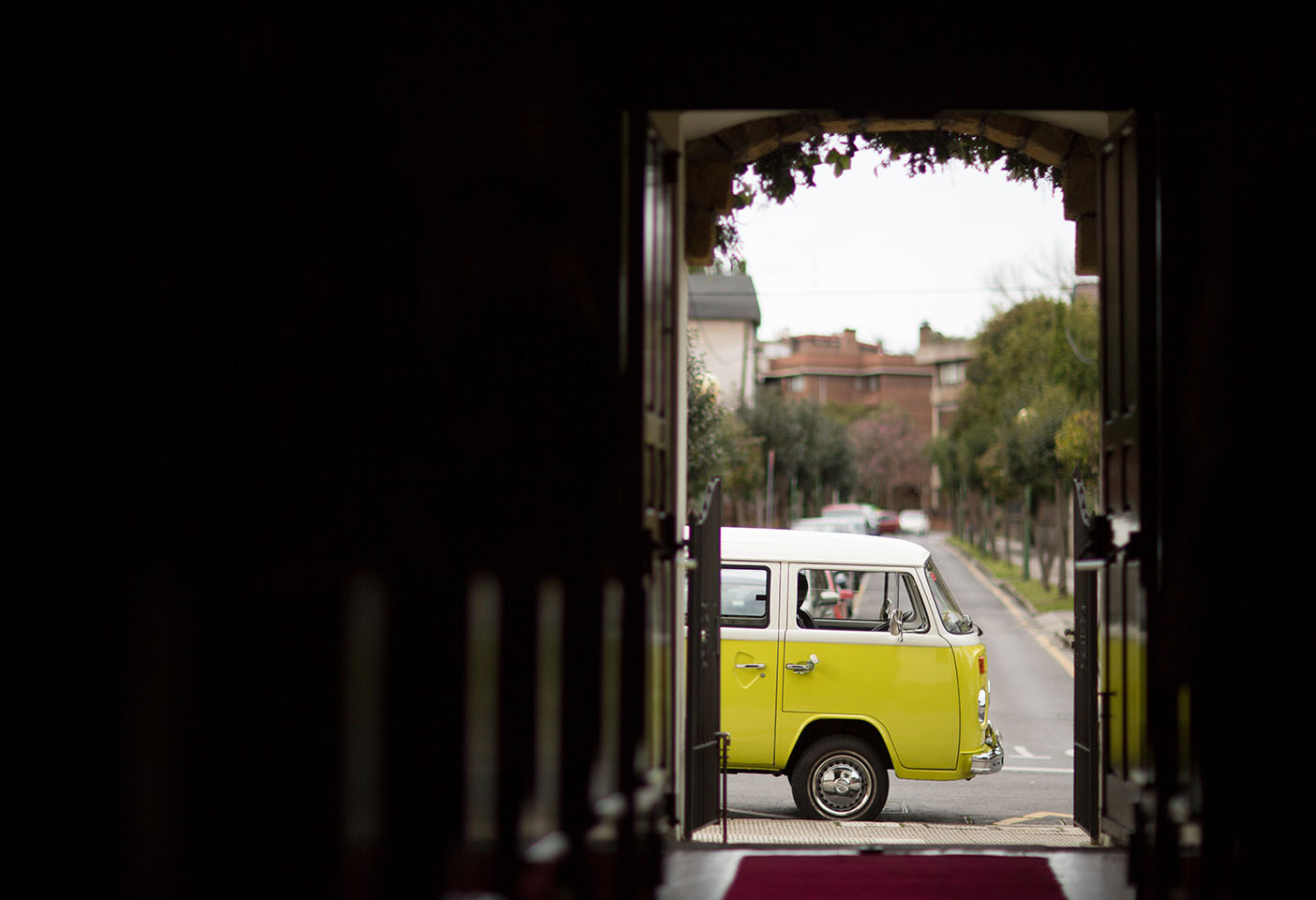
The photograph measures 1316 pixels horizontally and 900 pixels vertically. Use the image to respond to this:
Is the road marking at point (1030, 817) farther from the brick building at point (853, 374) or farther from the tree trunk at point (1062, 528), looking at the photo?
the brick building at point (853, 374)

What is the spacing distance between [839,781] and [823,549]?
1.48 metres

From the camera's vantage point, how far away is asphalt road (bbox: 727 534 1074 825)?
30.0 ft

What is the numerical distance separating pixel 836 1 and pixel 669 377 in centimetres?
145

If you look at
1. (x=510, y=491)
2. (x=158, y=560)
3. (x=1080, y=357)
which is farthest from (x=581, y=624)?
(x=1080, y=357)

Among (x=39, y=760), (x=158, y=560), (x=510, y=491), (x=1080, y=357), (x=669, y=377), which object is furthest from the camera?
(x=1080, y=357)

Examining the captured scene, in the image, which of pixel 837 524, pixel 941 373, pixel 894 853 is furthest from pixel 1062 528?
pixel 941 373

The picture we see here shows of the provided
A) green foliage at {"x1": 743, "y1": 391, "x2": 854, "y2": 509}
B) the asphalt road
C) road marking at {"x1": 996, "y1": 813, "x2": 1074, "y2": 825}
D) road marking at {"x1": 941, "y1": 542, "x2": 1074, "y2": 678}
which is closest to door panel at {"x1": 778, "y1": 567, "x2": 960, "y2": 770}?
the asphalt road

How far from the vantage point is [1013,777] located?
10383mm

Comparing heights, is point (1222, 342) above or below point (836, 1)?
below

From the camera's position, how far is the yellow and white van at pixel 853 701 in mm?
8289

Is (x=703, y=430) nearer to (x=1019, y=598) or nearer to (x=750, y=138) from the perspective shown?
(x=1019, y=598)

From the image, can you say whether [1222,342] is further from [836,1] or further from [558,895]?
[558,895]

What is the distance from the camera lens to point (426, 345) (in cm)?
316

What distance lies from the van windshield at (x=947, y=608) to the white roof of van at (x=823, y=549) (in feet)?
0.42
